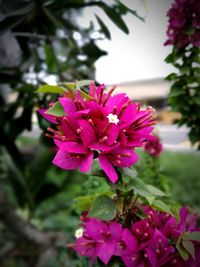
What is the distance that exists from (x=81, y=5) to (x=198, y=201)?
161 cm

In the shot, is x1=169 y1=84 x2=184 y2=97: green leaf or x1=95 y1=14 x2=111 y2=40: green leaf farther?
x1=95 y1=14 x2=111 y2=40: green leaf

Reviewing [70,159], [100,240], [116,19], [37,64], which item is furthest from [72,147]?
[37,64]

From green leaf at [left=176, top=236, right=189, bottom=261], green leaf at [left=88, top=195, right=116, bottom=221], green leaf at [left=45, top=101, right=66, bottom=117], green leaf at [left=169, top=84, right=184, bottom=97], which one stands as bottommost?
green leaf at [left=176, top=236, right=189, bottom=261]

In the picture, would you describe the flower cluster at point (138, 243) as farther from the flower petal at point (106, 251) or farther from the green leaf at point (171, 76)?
the green leaf at point (171, 76)

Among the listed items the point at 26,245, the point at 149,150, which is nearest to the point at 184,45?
the point at 149,150

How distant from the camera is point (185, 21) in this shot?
1.97ft

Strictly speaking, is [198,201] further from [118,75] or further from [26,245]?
[118,75]

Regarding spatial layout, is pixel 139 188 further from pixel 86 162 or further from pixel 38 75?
pixel 38 75

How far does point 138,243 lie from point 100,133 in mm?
174

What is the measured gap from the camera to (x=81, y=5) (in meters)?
0.96

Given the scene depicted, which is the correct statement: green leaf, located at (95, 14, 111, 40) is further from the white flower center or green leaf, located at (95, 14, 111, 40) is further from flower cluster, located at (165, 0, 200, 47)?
the white flower center

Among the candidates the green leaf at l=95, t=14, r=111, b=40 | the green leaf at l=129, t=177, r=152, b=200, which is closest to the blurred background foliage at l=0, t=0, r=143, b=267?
the green leaf at l=95, t=14, r=111, b=40

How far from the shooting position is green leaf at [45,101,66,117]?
16.8 inches

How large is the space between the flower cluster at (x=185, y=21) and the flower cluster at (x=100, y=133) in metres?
0.24
